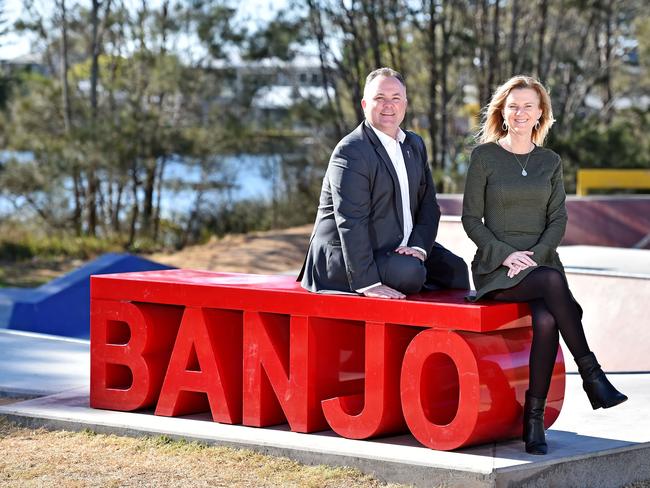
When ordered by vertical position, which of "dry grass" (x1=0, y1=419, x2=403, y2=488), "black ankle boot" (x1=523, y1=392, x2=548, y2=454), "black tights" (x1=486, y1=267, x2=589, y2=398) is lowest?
"dry grass" (x1=0, y1=419, x2=403, y2=488)

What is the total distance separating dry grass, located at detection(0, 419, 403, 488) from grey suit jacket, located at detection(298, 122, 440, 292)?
908 millimetres

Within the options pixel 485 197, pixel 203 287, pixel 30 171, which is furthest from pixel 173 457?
pixel 30 171

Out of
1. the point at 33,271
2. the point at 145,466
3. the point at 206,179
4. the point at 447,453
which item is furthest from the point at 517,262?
the point at 206,179

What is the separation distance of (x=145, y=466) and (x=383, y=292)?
53.5 inches

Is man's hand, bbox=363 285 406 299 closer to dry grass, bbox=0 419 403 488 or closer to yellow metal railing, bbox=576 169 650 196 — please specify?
dry grass, bbox=0 419 403 488

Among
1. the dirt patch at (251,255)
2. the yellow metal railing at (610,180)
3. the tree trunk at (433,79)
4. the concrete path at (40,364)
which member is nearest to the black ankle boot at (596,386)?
the concrete path at (40,364)

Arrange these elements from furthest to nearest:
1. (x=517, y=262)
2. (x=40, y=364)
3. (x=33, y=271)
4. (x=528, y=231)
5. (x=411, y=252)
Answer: (x=33, y=271) < (x=40, y=364) < (x=411, y=252) < (x=528, y=231) < (x=517, y=262)

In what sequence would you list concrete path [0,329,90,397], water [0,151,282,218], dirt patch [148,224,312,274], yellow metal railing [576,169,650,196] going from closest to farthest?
1. concrete path [0,329,90,397]
2. dirt patch [148,224,312,274]
3. yellow metal railing [576,169,650,196]
4. water [0,151,282,218]

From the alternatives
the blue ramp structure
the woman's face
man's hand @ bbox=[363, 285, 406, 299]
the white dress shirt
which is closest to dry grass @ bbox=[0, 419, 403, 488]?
man's hand @ bbox=[363, 285, 406, 299]

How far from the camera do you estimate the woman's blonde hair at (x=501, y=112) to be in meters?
5.29

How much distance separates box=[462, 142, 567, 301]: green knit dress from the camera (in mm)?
5207

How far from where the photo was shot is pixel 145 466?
16.8ft

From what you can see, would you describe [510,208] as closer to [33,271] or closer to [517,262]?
[517,262]

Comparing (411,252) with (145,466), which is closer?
(145,466)
